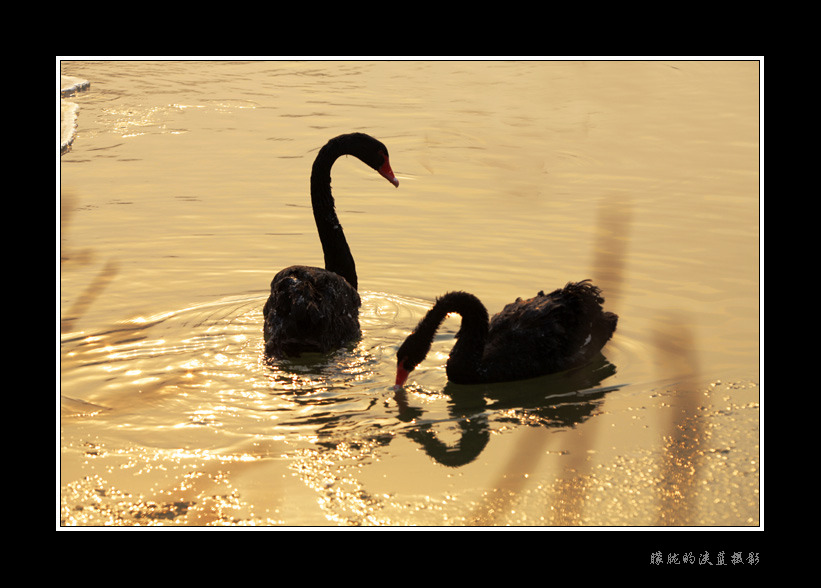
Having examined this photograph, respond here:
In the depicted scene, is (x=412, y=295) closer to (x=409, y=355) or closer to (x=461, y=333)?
(x=461, y=333)

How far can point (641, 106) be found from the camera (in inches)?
508

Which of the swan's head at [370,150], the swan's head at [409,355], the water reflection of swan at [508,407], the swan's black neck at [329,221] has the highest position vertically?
the swan's head at [370,150]

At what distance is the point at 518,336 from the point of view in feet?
20.0

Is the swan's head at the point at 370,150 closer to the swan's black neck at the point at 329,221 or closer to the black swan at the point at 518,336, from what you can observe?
the swan's black neck at the point at 329,221

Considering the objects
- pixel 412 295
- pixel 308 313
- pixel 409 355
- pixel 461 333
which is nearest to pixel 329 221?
pixel 412 295

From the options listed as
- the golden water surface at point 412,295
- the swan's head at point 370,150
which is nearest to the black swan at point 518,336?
the golden water surface at point 412,295

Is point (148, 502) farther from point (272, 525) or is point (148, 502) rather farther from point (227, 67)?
point (227, 67)

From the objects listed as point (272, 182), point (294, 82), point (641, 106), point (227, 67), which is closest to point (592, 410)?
point (272, 182)

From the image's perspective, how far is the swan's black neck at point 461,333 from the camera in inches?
225

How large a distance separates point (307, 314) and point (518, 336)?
4.25 feet

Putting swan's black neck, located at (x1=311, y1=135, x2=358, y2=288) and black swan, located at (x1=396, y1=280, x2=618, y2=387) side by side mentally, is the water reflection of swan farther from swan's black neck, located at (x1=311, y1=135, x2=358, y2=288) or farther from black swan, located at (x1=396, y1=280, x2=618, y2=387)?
swan's black neck, located at (x1=311, y1=135, x2=358, y2=288)

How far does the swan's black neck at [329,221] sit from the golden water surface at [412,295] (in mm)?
332

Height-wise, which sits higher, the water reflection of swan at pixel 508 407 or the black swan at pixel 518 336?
the black swan at pixel 518 336

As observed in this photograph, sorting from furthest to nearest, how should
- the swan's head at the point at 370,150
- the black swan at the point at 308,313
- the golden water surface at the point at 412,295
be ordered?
the swan's head at the point at 370,150, the black swan at the point at 308,313, the golden water surface at the point at 412,295
